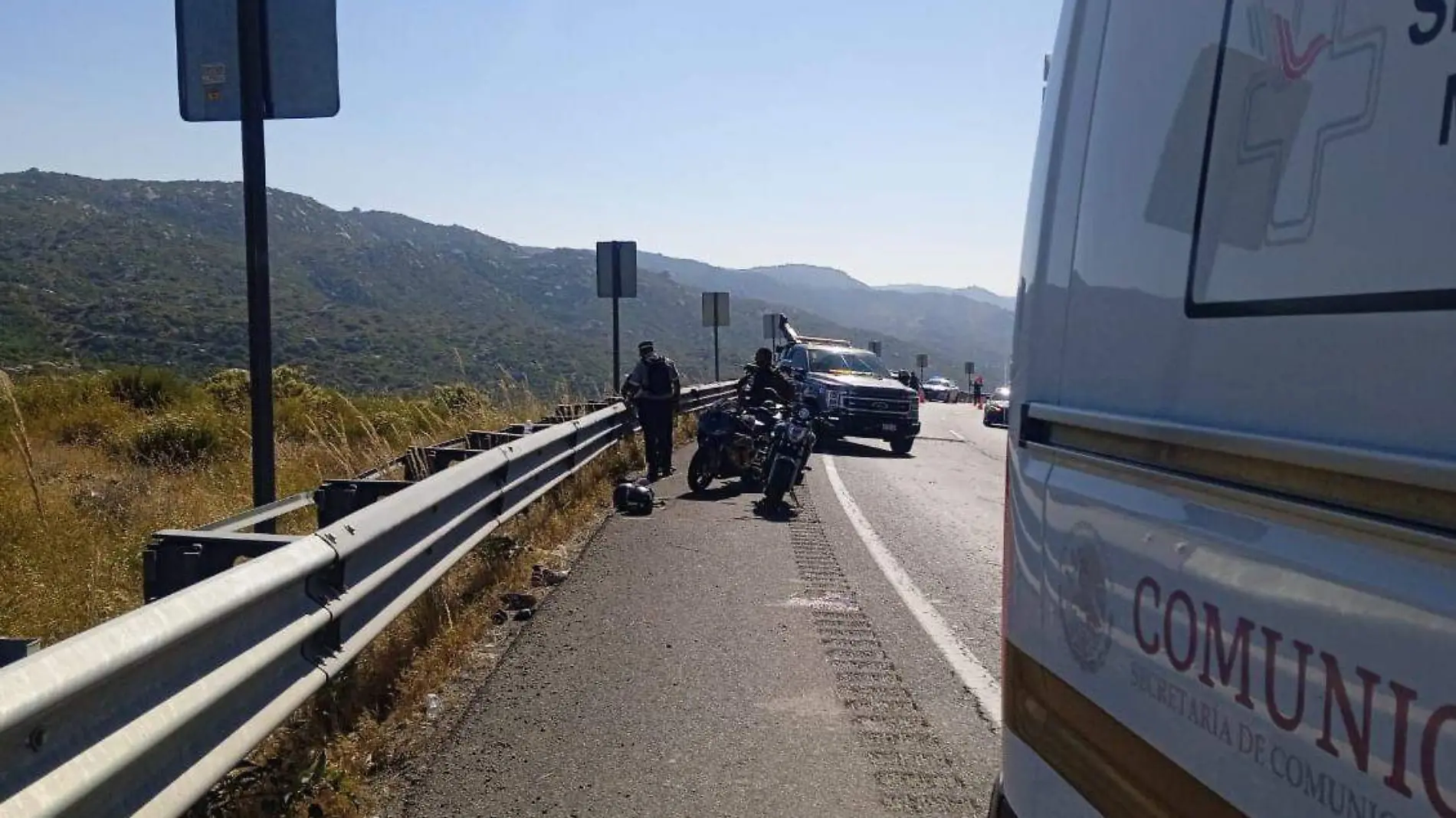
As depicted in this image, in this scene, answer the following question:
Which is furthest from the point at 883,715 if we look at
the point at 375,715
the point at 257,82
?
the point at 257,82

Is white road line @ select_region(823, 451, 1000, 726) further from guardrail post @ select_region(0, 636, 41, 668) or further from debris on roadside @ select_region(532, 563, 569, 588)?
guardrail post @ select_region(0, 636, 41, 668)

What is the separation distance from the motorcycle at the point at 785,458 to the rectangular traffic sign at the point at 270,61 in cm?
704

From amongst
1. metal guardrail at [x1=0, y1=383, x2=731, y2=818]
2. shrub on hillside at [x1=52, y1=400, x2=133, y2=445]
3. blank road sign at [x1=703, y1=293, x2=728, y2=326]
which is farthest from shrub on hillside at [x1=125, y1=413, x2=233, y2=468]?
blank road sign at [x1=703, y1=293, x2=728, y2=326]

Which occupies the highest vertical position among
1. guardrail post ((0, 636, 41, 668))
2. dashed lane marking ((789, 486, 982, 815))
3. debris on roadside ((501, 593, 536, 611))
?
guardrail post ((0, 636, 41, 668))

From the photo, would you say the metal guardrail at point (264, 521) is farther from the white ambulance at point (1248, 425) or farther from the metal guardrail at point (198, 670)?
the white ambulance at point (1248, 425)

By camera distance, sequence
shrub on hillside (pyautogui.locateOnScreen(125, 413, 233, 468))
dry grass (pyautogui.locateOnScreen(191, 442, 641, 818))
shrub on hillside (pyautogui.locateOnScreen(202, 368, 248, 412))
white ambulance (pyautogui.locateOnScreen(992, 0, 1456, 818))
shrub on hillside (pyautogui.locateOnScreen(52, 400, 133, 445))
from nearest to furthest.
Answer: white ambulance (pyautogui.locateOnScreen(992, 0, 1456, 818)) → dry grass (pyautogui.locateOnScreen(191, 442, 641, 818)) → shrub on hillside (pyautogui.locateOnScreen(125, 413, 233, 468)) → shrub on hillside (pyautogui.locateOnScreen(52, 400, 133, 445)) → shrub on hillside (pyautogui.locateOnScreen(202, 368, 248, 412))

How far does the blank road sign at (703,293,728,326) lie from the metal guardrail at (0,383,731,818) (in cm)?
2225

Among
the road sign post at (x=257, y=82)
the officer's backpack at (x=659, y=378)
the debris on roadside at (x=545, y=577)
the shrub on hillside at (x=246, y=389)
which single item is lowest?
the shrub on hillside at (x=246, y=389)

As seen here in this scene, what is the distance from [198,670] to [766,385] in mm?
11383

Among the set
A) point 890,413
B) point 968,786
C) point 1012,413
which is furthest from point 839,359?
point 1012,413

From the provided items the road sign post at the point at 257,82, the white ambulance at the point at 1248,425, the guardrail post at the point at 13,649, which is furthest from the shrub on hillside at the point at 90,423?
the white ambulance at the point at 1248,425

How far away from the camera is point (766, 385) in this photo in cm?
1445

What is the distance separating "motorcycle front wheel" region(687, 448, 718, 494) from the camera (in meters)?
13.5

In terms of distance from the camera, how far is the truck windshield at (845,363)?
73.4 feet
